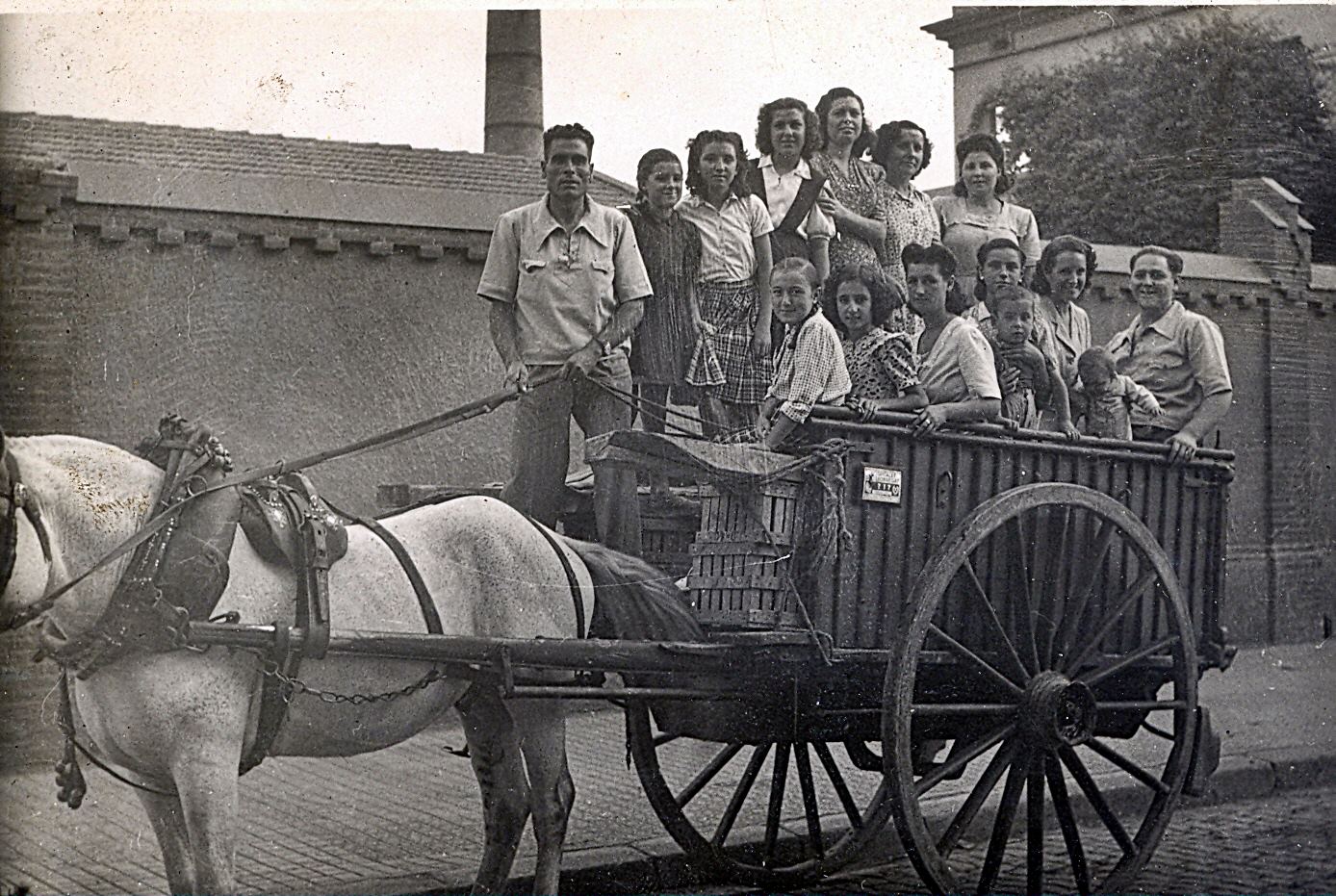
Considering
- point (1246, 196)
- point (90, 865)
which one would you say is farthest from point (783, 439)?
point (1246, 196)

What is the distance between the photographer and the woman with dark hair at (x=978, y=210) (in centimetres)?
611

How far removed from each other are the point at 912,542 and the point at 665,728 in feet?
3.41

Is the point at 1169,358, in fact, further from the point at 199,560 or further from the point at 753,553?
the point at 199,560

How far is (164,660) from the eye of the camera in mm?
3400

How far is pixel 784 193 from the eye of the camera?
5734 mm

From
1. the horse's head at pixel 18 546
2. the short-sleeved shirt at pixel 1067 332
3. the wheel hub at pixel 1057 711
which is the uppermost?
the short-sleeved shirt at pixel 1067 332

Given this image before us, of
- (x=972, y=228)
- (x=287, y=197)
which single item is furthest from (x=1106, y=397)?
(x=287, y=197)

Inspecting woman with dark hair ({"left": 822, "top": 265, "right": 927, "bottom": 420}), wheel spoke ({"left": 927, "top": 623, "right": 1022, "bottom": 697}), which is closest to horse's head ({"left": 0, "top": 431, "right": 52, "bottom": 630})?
woman with dark hair ({"left": 822, "top": 265, "right": 927, "bottom": 420})

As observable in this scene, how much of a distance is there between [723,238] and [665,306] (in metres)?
0.35

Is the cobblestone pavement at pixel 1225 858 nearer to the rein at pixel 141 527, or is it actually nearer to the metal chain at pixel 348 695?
the metal chain at pixel 348 695

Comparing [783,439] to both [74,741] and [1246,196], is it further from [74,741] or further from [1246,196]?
[1246,196]

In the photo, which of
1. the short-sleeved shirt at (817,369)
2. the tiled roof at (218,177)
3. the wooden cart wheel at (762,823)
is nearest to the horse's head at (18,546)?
the wooden cart wheel at (762,823)

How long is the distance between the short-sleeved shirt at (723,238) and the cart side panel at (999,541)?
1.32 metres

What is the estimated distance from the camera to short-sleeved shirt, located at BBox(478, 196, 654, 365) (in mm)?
4746
